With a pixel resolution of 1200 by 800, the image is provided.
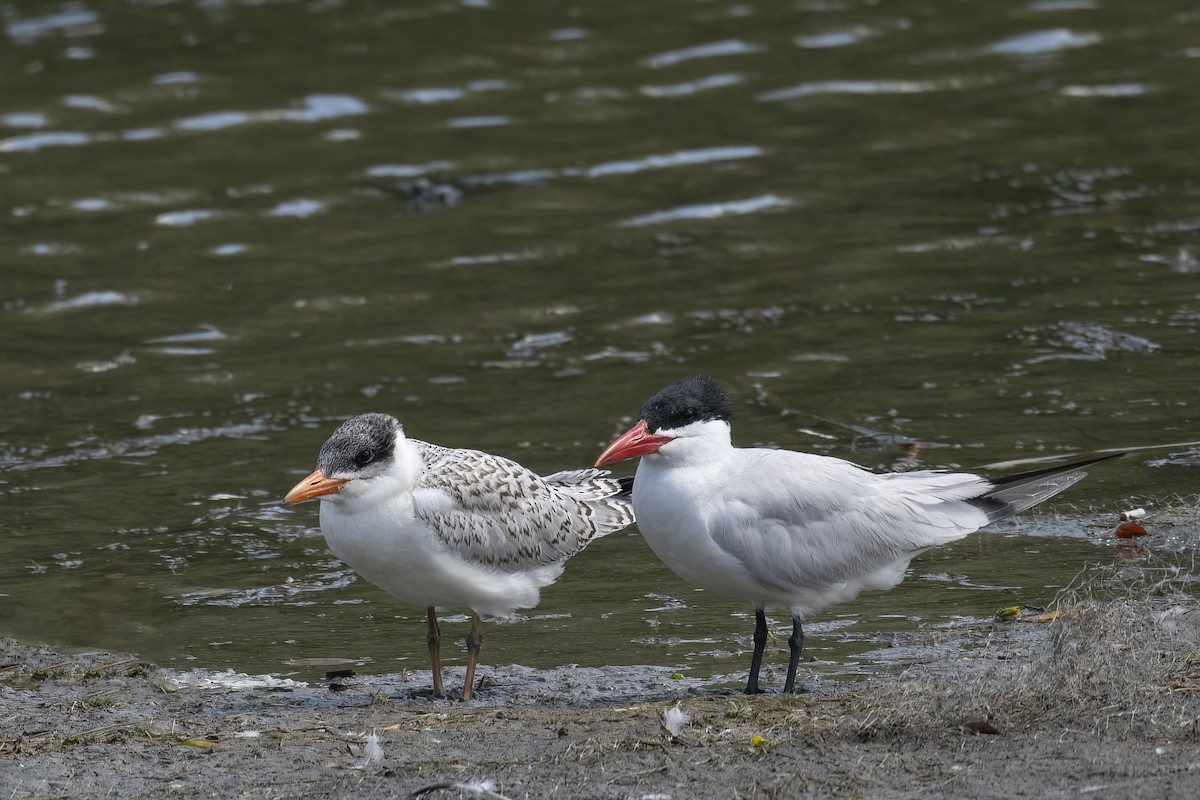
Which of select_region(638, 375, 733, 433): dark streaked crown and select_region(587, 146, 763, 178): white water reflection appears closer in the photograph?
select_region(638, 375, 733, 433): dark streaked crown

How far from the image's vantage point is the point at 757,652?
689cm

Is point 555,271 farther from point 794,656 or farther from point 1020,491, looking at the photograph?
point 794,656

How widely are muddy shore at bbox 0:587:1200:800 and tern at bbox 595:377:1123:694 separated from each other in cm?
42

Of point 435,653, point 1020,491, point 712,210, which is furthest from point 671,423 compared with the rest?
point 712,210

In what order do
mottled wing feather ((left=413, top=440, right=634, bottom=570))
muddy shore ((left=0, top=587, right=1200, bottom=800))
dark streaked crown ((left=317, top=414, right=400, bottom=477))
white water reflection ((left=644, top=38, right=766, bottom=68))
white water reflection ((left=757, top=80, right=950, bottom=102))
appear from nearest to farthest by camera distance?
muddy shore ((left=0, top=587, right=1200, bottom=800)) < dark streaked crown ((left=317, top=414, right=400, bottom=477)) < mottled wing feather ((left=413, top=440, right=634, bottom=570)) < white water reflection ((left=757, top=80, right=950, bottom=102)) < white water reflection ((left=644, top=38, right=766, bottom=68))

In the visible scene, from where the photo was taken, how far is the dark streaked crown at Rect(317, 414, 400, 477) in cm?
697

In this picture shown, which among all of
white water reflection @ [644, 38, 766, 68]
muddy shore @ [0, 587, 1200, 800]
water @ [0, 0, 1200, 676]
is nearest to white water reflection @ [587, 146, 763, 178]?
water @ [0, 0, 1200, 676]

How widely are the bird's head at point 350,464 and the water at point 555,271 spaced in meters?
1.00

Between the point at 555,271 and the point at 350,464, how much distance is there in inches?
268

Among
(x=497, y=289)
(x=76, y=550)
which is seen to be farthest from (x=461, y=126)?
(x=76, y=550)

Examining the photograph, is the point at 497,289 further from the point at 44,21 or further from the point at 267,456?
Result: the point at 44,21

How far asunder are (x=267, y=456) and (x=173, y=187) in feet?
19.8

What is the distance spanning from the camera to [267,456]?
10.6 metres

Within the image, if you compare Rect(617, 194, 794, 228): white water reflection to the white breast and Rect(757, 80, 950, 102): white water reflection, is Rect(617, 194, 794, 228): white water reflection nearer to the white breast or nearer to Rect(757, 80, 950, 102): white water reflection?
Rect(757, 80, 950, 102): white water reflection
